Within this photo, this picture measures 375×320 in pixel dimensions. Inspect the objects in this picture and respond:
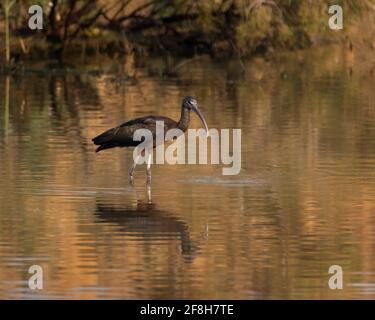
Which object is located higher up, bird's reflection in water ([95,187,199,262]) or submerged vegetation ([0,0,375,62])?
submerged vegetation ([0,0,375,62])

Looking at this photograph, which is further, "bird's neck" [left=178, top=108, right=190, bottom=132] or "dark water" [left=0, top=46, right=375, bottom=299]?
"bird's neck" [left=178, top=108, right=190, bottom=132]

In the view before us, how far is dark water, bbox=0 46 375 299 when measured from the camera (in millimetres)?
13617

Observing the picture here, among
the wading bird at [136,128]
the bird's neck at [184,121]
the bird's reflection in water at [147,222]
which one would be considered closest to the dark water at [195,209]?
the bird's reflection in water at [147,222]

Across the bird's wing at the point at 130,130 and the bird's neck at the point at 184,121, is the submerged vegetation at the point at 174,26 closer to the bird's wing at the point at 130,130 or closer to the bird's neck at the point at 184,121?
the bird's wing at the point at 130,130

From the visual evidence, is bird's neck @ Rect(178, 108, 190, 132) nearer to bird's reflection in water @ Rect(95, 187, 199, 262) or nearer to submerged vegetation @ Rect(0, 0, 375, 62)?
bird's reflection in water @ Rect(95, 187, 199, 262)

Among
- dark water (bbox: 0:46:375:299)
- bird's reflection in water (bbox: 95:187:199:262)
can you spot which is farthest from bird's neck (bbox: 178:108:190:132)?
bird's reflection in water (bbox: 95:187:199:262)

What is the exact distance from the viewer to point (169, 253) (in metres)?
15.0

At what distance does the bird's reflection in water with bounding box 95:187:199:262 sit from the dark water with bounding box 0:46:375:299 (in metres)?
0.02

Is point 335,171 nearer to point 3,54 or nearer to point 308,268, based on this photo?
point 308,268

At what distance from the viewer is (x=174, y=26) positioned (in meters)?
50.6

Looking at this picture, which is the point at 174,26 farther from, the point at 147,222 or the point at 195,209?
the point at 147,222

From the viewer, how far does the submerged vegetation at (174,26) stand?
42.5m

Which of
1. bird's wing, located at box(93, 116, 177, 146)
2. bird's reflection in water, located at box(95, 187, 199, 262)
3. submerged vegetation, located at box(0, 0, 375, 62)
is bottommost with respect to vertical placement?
bird's reflection in water, located at box(95, 187, 199, 262)

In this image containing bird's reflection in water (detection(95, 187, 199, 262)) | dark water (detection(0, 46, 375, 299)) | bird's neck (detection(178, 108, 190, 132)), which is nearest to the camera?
dark water (detection(0, 46, 375, 299))
